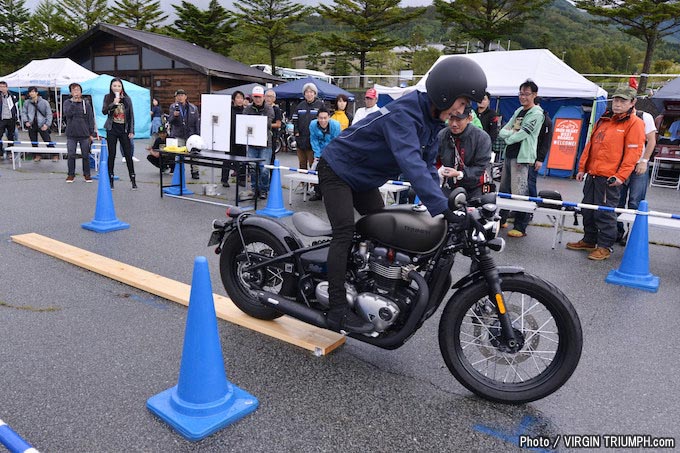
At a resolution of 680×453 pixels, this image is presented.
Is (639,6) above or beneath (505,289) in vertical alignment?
above

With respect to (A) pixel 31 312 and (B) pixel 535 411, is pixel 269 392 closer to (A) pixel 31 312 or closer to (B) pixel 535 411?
(B) pixel 535 411

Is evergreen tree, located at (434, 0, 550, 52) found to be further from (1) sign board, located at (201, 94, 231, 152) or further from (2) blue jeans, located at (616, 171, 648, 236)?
(2) blue jeans, located at (616, 171, 648, 236)

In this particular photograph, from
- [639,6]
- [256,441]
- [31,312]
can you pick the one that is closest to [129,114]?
[31,312]

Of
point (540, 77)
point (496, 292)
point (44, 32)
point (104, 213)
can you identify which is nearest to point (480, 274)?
point (496, 292)

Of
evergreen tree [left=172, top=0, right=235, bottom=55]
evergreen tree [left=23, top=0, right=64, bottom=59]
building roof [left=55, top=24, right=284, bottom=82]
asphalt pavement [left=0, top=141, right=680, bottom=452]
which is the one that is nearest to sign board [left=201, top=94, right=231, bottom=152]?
asphalt pavement [left=0, top=141, right=680, bottom=452]

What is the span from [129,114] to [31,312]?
689 centimetres

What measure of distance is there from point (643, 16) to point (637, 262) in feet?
102

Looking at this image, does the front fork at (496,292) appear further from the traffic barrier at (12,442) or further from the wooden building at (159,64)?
the wooden building at (159,64)

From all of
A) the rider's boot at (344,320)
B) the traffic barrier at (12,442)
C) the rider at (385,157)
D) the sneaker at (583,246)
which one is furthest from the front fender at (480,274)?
the sneaker at (583,246)

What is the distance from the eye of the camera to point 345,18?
40188mm

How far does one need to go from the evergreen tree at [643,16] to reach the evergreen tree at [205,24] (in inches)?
1115

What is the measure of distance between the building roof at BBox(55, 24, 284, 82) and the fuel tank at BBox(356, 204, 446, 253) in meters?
23.9

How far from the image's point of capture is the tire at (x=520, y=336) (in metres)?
2.91

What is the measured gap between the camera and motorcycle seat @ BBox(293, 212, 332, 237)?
3.51m
